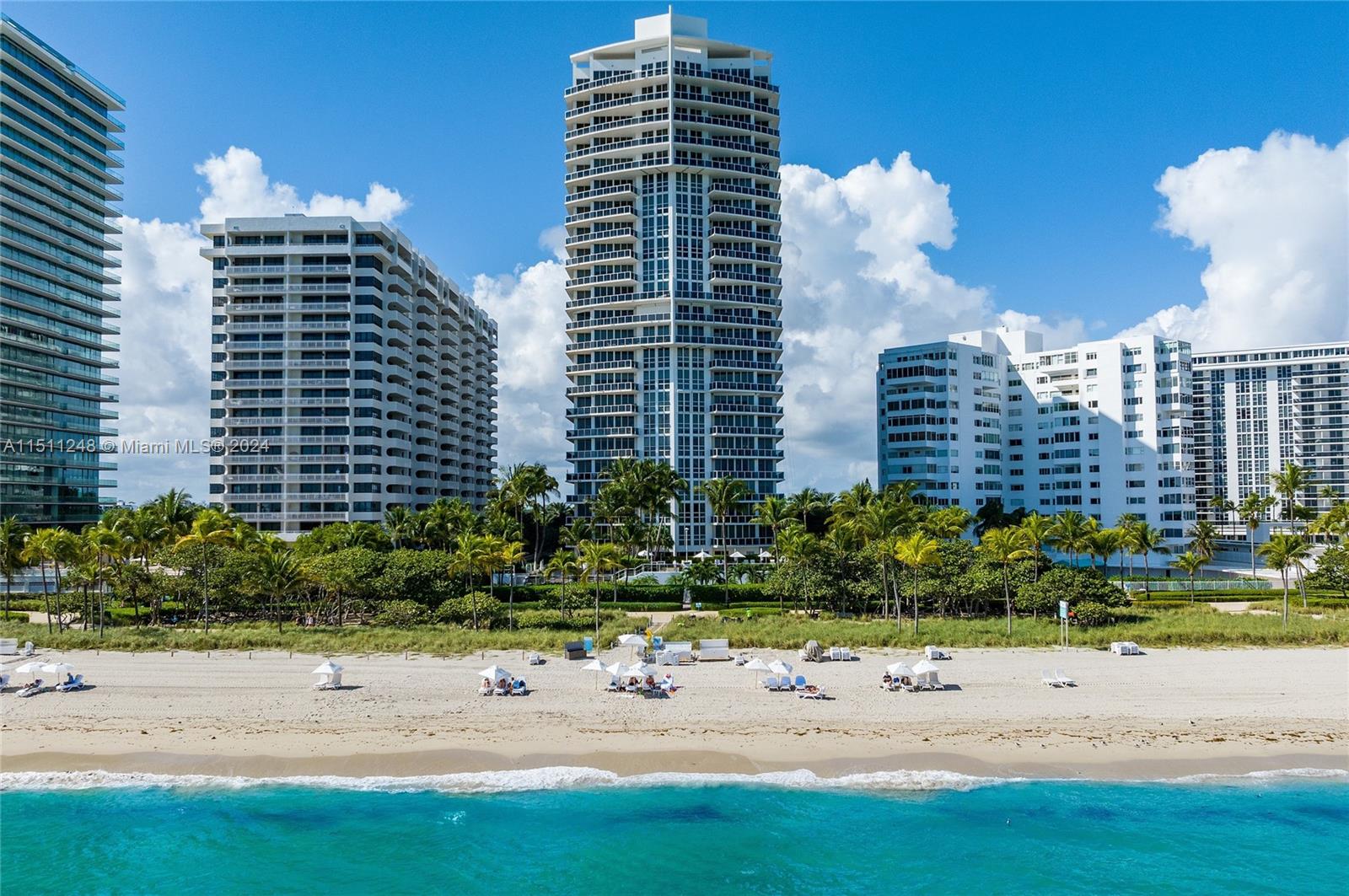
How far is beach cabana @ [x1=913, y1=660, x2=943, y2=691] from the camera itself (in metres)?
40.7

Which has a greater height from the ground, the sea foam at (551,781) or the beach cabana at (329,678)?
the beach cabana at (329,678)

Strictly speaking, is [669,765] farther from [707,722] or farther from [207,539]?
[207,539]

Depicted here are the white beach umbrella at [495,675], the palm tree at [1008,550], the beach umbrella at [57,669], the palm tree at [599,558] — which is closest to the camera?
the white beach umbrella at [495,675]

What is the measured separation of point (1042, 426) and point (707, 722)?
343ft

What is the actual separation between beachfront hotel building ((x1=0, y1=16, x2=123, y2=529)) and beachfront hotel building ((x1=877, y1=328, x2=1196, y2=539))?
394ft

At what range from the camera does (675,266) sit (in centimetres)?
10406

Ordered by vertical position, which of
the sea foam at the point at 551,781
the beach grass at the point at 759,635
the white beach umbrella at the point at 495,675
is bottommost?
the sea foam at the point at 551,781

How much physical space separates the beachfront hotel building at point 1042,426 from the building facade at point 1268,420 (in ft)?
201

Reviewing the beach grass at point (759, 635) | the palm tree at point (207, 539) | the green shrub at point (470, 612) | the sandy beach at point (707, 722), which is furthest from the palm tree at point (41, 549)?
the green shrub at point (470, 612)

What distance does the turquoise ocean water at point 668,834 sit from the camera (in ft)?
84.8

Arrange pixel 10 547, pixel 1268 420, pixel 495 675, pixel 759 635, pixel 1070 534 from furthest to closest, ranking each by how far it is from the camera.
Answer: pixel 1268 420, pixel 1070 534, pixel 10 547, pixel 759 635, pixel 495 675

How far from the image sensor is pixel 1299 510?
345 ft

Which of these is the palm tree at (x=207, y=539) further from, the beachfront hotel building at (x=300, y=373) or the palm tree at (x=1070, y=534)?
the palm tree at (x=1070, y=534)

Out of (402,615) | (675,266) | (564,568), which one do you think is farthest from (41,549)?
(675,266)
